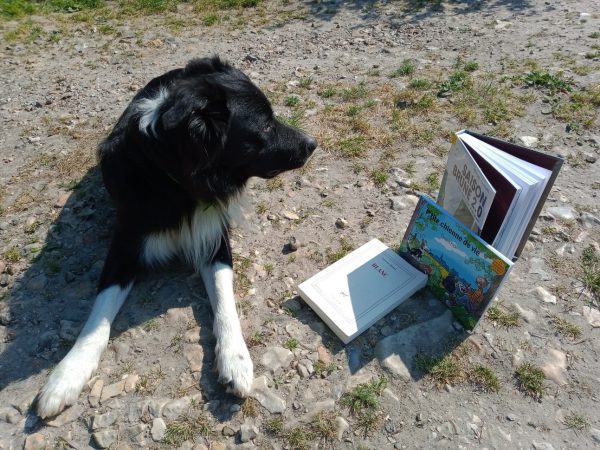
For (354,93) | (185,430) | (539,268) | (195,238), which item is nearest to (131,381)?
(185,430)

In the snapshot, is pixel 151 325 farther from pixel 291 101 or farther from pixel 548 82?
pixel 548 82

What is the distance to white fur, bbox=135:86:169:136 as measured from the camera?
2.55 meters

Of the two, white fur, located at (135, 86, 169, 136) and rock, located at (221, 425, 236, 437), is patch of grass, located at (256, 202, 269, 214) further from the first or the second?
rock, located at (221, 425, 236, 437)

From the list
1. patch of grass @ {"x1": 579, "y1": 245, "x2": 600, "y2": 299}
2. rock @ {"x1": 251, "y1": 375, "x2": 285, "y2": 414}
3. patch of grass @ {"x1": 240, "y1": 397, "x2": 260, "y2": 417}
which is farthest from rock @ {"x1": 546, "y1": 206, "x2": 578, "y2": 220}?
patch of grass @ {"x1": 240, "y1": 397, "x2": 260, "y2": 417}

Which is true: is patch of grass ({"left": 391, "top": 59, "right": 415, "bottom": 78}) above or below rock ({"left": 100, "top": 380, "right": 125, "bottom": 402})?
above

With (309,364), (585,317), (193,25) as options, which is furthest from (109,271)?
(193,25)

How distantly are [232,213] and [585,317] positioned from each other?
2.51m

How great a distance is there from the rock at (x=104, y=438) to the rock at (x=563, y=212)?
3.48 meters

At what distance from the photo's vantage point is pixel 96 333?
8.95ft

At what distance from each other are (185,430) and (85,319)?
1.13 metres

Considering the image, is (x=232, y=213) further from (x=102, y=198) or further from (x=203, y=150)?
(x=102, y=198)

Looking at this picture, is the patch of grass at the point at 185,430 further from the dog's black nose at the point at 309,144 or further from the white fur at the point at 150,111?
the dog's black nose at the point at 309,144

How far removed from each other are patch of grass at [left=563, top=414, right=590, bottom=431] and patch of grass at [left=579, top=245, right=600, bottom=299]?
0.96 meters

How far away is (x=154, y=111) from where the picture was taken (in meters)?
2.58
